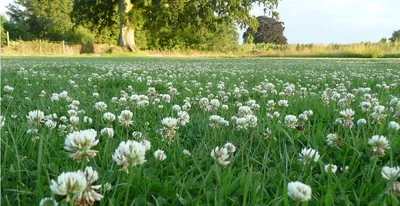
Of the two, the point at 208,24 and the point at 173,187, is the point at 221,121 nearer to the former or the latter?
the point at 173,187

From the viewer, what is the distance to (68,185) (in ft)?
2.77

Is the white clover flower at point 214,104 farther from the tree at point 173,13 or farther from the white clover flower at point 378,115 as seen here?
the tree at point 173,13

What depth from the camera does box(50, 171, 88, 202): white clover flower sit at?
84cm

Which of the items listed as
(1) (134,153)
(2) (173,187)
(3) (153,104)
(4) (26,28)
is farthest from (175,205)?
(4) (26,28)

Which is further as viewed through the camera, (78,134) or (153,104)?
(153,104)

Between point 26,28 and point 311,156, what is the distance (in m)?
62.3

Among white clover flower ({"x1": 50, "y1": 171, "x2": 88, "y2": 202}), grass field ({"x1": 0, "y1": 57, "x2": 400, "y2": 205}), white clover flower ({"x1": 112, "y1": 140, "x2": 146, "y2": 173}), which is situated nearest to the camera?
white clover flower ({"x1": 50, "y1": 171, "x2": 88, "y2": 202})

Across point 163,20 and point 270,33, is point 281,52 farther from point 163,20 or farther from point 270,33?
point 270,33

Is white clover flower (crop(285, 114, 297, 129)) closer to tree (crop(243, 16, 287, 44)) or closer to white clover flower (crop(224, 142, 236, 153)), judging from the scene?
white clover flower (crop(224, 142, 236, 153))

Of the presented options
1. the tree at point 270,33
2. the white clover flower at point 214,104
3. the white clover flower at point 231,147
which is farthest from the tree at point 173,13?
the tree at point 270,33

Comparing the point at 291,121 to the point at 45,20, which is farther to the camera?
the point at 45,20

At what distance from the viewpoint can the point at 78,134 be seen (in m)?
1.07

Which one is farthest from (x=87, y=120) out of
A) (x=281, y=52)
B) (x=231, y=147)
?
(x=281, y=52)

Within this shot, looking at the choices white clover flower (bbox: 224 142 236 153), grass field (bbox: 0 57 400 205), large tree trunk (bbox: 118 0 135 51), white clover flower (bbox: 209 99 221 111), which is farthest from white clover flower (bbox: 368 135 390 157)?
large tree trunk (bbox: 118 0 135 51)
